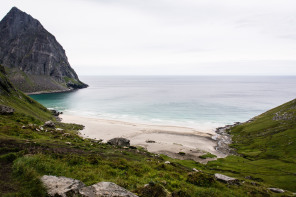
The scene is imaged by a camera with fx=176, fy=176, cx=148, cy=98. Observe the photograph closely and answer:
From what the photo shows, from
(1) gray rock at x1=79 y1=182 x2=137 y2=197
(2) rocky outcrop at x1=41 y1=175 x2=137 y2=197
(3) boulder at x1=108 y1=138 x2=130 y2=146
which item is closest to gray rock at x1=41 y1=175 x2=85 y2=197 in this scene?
(2) rocky outcrop at x1=41 y1=175 x2=137 y2=197

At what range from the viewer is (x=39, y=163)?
16.1 meters

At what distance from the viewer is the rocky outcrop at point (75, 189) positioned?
1195cm

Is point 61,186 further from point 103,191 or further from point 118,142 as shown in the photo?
point 118,142

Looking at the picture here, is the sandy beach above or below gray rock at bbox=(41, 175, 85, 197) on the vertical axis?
below

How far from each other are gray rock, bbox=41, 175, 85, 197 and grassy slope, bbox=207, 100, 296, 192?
114 feet

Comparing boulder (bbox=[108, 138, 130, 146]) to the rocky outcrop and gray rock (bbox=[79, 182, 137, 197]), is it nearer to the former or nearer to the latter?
the rocky outcrop

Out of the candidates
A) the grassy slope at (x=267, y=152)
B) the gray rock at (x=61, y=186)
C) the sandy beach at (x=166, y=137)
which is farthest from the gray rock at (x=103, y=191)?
the sandy beach at (x=166, y=137)

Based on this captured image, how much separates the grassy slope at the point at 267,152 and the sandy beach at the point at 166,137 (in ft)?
26.2

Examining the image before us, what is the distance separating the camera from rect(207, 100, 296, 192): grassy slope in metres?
37.6

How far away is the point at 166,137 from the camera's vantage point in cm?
7138

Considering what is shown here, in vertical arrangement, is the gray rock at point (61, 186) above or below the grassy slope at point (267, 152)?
above

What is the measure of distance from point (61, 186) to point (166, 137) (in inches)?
2409

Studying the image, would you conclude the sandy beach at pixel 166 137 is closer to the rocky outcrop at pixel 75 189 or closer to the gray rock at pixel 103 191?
Result: the gray rock at pixel 103 191

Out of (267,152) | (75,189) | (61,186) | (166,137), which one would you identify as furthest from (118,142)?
(267,152)
